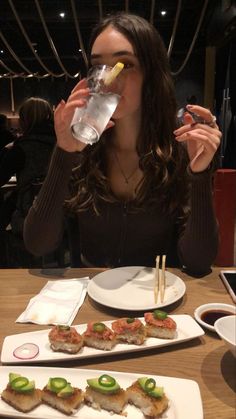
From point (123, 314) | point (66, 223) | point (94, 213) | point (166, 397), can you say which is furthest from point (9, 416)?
point (66, 223)

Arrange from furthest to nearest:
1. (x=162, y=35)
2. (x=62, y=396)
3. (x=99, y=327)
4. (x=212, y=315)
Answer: (x=162, y=35) < (x=212, y=315) < (x=99, y=327) < (x=62, y=396)

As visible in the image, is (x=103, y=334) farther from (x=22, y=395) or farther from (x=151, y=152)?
(x=151, y=152)

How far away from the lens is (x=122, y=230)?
161 centimetres

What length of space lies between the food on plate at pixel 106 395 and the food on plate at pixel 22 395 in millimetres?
97

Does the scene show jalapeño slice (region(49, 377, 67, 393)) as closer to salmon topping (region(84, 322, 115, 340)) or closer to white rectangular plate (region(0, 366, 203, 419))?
white rectangular plate (region(0, 366, 203, 419))

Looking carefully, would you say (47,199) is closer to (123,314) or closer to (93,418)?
(123,314)

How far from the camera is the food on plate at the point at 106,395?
0.74 meters

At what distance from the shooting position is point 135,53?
1445 millimetres

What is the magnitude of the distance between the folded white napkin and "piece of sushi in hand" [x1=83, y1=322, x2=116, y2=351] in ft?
0.44

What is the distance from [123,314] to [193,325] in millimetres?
217

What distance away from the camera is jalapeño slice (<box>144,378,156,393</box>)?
742mm

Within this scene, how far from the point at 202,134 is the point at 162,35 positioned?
24.0 ft

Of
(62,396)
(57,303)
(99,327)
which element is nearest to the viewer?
(62,396)

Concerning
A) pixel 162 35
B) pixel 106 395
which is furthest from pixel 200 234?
pixel 162 35
